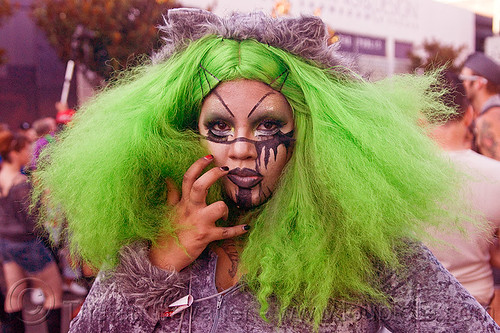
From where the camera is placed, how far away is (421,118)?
54.2 inches

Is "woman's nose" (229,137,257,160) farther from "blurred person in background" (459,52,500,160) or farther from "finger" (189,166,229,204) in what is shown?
"blurred person in background" (459,52,500,160)

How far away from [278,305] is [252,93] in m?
0.57

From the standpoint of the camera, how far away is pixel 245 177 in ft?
4.02

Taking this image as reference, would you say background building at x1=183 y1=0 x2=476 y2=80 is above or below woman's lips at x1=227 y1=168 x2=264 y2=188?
below

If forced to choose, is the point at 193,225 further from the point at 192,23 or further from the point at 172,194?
the point at 192,23

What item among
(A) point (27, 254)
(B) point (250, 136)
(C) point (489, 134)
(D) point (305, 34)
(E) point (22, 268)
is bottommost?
(E) point (22, 268)

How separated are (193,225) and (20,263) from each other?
105 inches

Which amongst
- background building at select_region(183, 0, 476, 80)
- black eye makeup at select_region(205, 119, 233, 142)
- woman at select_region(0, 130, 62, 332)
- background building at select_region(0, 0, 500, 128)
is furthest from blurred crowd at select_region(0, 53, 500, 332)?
background building at select_region(183, 0, 476, 80)

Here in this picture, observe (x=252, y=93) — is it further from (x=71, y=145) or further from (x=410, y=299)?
(x=410, y=299)

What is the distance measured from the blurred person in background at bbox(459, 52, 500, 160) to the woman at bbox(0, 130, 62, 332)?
312cm

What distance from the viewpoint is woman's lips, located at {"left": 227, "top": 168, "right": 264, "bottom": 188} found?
122cm

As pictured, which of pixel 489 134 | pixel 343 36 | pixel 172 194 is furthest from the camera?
pixel 343 36

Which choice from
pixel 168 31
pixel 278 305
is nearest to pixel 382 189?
pixel 278 305

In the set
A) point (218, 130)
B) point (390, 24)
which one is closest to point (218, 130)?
point (218, 130)
